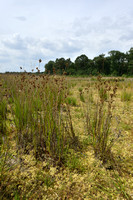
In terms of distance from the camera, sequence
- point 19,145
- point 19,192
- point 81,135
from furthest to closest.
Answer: point 81,135 < point 19,145 < point 19,192

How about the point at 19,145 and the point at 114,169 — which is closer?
the point at 114,169

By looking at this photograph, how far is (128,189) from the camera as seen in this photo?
Result: 1.21 meters

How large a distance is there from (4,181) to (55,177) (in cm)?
47

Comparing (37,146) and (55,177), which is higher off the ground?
(37,146)

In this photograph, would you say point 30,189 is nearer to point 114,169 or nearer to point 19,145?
point 19,145

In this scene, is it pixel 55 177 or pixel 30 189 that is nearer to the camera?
pixel 30 189

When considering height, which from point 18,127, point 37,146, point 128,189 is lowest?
point 128,189

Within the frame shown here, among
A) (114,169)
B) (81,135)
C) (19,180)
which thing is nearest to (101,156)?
(114,169)

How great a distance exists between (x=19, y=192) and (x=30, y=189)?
95mm

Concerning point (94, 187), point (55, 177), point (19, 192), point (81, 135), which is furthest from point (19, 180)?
point (81, 135)

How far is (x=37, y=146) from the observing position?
1.73 meters

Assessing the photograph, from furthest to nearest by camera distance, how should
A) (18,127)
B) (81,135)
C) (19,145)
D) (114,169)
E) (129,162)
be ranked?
(81,135), (18,127), (19,145), (129,162), (114,169)

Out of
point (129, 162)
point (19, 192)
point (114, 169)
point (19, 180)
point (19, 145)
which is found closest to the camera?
point (19, 192)

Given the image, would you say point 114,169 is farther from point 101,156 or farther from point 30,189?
point 30,189
